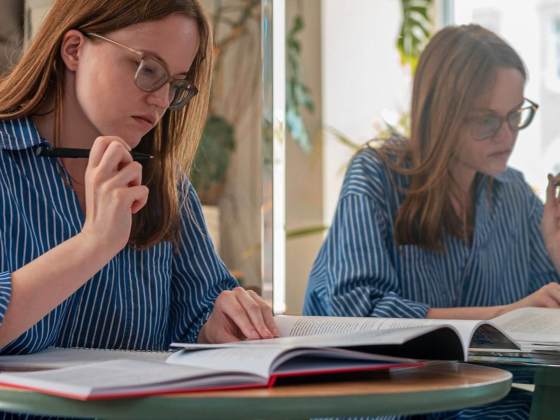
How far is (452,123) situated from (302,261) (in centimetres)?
103

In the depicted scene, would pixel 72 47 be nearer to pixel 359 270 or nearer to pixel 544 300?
pixel 359 270

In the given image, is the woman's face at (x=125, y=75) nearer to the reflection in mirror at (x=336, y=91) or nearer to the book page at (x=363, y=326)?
the book page at (x=363, y=326)

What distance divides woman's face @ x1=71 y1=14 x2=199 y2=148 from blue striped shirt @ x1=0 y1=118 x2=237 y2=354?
112 millimetres

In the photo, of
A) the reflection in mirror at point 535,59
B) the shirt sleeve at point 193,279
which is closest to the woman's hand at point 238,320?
the shirt sleeve at point 193,279

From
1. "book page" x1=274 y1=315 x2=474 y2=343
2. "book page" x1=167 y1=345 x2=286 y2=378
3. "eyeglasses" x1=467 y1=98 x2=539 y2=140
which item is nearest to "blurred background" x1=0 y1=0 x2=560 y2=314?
"eyeglasses" x1=467 y1=98 x2=539 y2=140

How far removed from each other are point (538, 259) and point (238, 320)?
114 centimetres

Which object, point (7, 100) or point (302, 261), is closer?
point (7, 100)

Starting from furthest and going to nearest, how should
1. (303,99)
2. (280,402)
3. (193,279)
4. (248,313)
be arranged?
(303,99) → (193,279) → (248,313) → (280,402)

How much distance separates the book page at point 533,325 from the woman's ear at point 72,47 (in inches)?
30.0

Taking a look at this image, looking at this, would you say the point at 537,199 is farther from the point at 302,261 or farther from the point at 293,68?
the point at 293,68

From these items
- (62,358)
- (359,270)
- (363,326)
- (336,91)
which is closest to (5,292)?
(62,358)

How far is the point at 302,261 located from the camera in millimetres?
3039

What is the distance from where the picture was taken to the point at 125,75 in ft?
4.57

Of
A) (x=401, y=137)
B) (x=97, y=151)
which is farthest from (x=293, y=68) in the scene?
(x=97, y=151)
